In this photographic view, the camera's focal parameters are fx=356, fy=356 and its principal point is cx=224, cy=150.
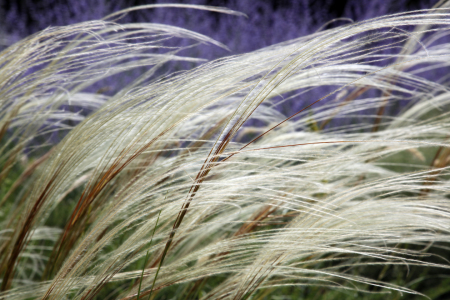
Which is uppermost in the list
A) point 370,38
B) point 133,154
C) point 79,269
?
point 370,38

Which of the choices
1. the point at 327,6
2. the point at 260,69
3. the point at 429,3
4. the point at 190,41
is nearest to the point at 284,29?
the point at 327,6

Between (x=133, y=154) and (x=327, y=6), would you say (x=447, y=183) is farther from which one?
(x=327, y=6)

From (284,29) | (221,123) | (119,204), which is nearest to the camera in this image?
(119,204)

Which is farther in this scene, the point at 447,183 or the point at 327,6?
the point at 327,6

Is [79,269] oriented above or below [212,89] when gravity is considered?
below

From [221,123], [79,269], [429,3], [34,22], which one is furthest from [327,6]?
[79,269]

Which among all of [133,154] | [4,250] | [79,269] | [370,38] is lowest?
[4,250]

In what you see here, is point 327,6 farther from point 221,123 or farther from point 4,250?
point 4,250

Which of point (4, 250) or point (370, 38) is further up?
point (370, 38)

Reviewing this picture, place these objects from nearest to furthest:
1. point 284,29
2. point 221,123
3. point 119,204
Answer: point 119,204, point 221,123, point 284,29
